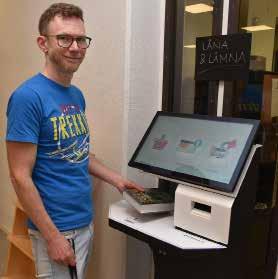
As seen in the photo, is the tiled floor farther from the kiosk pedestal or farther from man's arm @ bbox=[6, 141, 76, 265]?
the kiosk pedestal

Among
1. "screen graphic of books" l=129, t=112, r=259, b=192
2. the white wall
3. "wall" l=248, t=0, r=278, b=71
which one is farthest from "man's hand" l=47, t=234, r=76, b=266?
"wall" l=248, t=0, r=278, b=71

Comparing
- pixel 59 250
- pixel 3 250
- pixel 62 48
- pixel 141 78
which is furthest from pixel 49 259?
pixel 3 250

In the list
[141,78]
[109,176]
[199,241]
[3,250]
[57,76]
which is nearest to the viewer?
[199,241]

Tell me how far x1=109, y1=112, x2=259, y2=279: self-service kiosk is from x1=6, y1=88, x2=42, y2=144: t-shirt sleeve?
0.45 m

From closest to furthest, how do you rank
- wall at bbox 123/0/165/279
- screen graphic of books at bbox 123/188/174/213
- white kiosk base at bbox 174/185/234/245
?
1. white kiosk base at bbox 174/185/234/245
2. screen graphic of books at bbox 123/188/174/213
3. wall at bbox 123/0/165/279

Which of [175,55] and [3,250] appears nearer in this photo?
[175,55]

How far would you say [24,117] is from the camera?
49.3 inches

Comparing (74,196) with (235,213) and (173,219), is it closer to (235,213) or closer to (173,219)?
(173,219)

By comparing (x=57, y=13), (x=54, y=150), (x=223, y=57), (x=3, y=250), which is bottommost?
(x=3, y=250)

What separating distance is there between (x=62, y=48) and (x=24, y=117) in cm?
29

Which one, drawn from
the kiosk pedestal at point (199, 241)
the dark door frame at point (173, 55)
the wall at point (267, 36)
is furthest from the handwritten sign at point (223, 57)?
the kiosk pedestal at point (199, 241)

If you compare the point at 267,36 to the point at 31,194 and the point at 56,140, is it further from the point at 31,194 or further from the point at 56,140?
the point at 31,194

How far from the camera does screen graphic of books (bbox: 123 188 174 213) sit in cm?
138

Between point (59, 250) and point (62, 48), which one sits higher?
point (62, 48)
